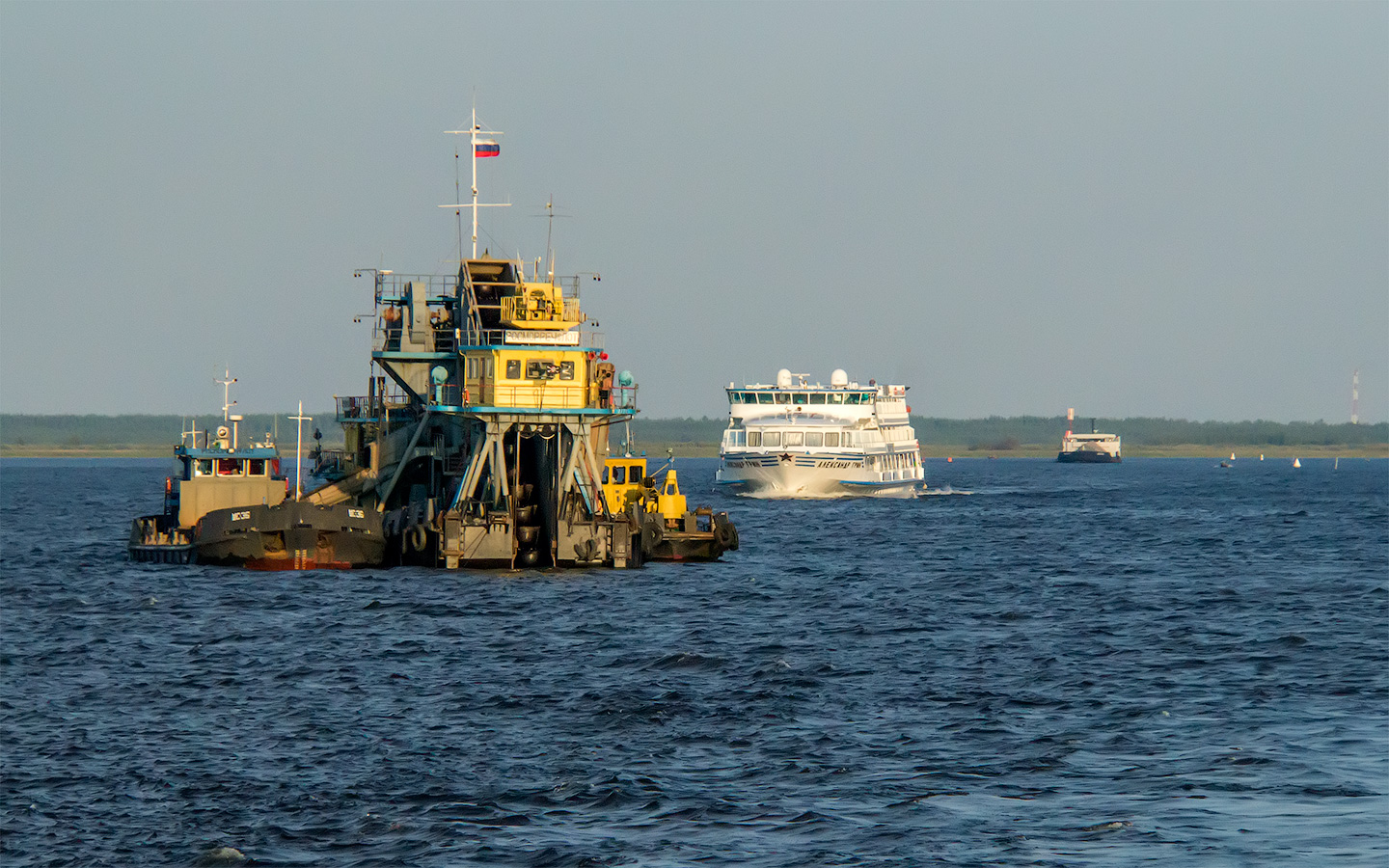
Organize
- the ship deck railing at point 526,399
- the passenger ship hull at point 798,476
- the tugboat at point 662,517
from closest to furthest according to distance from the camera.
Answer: the ship deck railing at point 526,399
the tugboat at point 662,517
the passenger ship hull at point 798,476

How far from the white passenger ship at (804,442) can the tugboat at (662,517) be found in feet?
185

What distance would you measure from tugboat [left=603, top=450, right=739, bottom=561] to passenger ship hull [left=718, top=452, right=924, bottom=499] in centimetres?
5607

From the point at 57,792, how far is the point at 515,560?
3594 centimetres

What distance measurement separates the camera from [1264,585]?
6094 cm

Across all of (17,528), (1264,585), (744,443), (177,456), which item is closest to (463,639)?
(177,456)

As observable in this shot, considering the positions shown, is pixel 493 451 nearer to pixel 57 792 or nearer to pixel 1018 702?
pixel 1018 702

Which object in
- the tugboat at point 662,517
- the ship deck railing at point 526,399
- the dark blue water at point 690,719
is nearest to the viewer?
the dark blue water at point 690,719

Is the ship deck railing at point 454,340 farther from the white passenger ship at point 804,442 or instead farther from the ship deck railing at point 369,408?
the white passenger ship at point 804,442

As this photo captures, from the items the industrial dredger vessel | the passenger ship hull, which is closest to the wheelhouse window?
the industrial dredger vessel

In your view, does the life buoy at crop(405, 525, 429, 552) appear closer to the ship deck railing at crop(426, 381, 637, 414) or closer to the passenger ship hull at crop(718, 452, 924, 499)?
the ship deck railing at crop(426, 381, 637, 414)

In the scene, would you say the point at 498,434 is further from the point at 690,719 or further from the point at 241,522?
the point at 690,719

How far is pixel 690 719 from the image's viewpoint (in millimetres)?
31094

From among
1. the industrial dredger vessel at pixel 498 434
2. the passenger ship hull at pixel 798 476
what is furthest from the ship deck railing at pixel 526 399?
the passenger ship hull at pixel 798 476

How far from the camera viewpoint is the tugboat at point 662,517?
6481 centimetres
